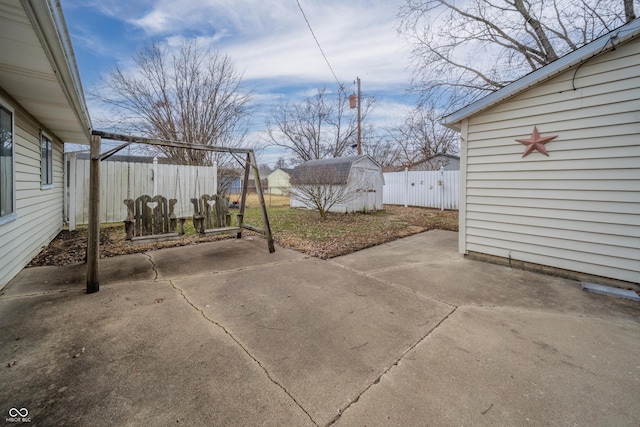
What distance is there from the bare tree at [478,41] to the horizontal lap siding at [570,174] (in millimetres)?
5383

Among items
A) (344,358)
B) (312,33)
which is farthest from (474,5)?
(344,358)

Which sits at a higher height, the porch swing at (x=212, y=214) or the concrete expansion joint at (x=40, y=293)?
the porch swing at (x=212, y=214)

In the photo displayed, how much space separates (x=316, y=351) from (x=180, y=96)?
1184 centimetres

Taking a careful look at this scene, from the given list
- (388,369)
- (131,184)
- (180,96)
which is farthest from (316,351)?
(180,96)

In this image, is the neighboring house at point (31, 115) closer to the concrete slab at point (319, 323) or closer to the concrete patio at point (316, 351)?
the concrete patio at point (316, 351)

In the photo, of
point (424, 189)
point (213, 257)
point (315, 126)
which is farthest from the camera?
point (315, 126)

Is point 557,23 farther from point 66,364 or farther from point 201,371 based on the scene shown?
point 66,364

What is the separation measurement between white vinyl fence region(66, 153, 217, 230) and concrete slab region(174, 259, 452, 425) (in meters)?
4.84

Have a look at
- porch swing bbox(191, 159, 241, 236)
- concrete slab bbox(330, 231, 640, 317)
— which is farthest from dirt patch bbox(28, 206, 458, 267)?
concrete slab bbox(330, 231, 640, 317)

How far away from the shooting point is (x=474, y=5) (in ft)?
26.7

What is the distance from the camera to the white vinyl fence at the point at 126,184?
23.4 feet

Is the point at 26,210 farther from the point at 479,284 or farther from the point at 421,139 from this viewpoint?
the point at 421,139

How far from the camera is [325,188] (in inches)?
367

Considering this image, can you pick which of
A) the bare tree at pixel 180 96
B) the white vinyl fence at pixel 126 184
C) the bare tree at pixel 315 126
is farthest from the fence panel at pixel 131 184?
the bare tree at pixel 315 126
